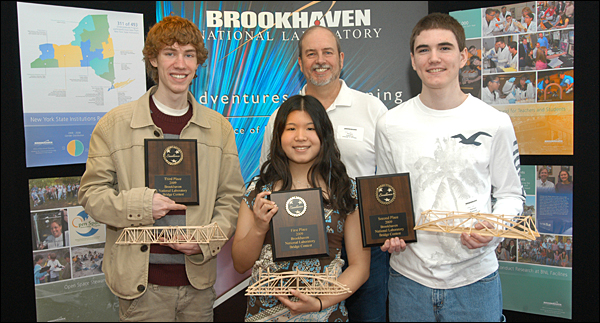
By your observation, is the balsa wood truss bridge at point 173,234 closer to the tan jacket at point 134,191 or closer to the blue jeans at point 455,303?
the tan jacket at point 134,191

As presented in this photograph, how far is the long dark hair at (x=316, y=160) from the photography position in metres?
2.47

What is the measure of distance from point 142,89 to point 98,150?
1737 mm

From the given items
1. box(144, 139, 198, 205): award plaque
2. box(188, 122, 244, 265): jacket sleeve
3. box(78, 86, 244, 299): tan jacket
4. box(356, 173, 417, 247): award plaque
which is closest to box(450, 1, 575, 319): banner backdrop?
box(356, 173, 417, 247): award plaque

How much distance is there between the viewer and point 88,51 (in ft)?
12.9

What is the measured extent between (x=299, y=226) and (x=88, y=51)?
10.1 ft

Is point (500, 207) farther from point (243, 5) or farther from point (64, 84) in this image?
point (64, 84)

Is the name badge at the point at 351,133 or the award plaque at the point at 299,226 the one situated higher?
the name badge at the point at 351,133

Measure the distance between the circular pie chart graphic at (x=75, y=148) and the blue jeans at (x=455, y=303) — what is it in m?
3.38

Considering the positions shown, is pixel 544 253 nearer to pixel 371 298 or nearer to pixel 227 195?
pixel 371 298

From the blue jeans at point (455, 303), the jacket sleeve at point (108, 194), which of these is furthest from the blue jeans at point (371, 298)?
the jacket sleeve at point (108, 194)

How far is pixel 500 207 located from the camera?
241cm

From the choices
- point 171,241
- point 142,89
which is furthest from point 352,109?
point 142,89

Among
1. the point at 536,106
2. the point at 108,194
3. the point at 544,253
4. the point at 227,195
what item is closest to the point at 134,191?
the point at 108,194

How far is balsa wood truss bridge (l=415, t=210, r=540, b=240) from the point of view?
2.15 metres
